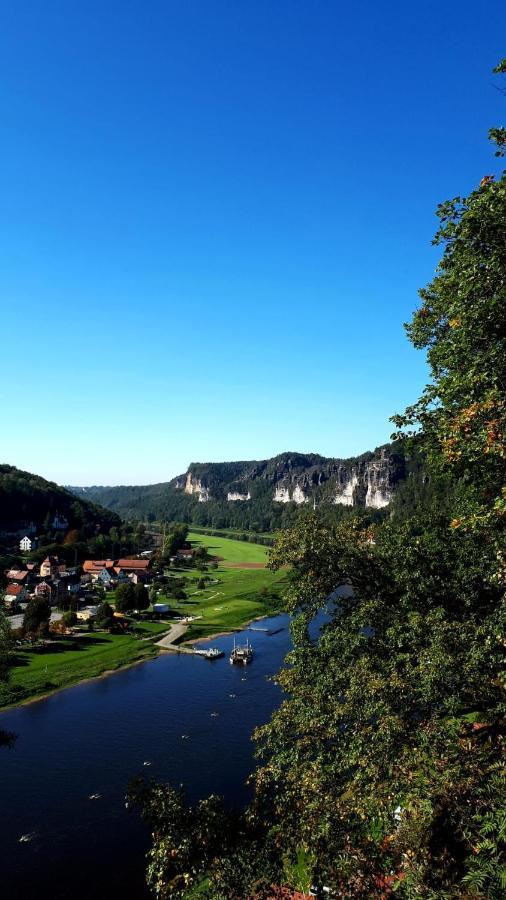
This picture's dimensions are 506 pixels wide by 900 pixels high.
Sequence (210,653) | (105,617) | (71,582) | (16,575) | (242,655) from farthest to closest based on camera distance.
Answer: (71,582), (16,575), (105,617), (210,653), (242,655)

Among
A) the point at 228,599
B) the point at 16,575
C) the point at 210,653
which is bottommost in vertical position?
the point at 210,653

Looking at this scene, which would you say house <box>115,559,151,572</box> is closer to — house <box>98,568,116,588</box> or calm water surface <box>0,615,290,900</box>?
house <box>98,568,116,588</box>

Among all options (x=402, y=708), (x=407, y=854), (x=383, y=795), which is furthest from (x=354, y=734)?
(x=407, y=854)

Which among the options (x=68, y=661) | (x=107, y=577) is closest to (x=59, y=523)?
(x=107, y=577)

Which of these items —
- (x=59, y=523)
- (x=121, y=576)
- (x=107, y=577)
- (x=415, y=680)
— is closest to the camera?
(x=415, y=680)

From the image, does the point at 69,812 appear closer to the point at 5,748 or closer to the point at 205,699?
the point at 5,748

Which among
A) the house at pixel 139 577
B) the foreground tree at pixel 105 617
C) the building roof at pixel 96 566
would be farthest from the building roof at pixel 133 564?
the foreground tree at pixel 105 617

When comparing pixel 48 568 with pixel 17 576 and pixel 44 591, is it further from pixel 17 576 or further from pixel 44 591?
pixel 44 591
